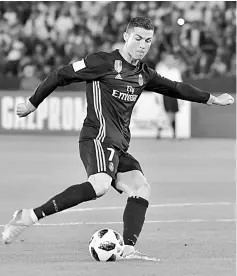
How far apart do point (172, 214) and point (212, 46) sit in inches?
572

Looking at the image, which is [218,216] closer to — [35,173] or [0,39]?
[35,173]

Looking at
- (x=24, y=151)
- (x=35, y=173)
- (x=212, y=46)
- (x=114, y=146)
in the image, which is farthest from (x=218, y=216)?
(x=212, y=46)

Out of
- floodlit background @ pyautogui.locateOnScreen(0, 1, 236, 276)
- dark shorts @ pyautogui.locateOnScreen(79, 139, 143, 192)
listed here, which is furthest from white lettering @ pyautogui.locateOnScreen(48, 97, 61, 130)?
dark shorts @ pyautogui.locateOnScreen(79, 139, 143, 192)

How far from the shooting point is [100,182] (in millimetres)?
7465

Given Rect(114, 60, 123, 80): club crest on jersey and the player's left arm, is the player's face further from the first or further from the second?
the player's left arm

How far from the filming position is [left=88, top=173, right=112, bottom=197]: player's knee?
7414 millimetres

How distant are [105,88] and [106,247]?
4.45 ft

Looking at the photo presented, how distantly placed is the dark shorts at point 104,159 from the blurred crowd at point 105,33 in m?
16.1

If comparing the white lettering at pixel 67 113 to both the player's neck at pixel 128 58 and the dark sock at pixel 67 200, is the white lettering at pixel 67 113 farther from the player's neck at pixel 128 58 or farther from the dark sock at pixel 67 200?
the dark sock at pixel 67 200

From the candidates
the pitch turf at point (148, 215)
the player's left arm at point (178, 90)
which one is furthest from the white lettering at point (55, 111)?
the player's left arm at point (178, 90)

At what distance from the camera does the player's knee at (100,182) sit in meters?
7.41

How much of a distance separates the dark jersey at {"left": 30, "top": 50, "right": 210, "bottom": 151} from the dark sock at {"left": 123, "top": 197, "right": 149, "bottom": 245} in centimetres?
50

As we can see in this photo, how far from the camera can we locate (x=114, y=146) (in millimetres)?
7828

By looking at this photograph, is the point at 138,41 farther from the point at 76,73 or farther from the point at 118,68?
the point at 76,73
